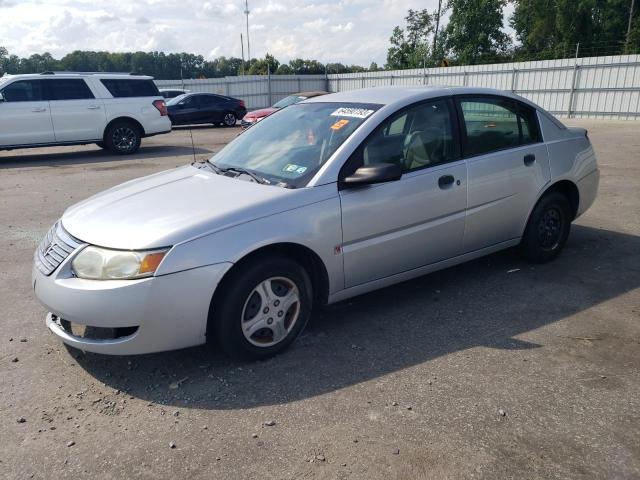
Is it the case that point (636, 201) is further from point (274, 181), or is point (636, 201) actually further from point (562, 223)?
point (274, 181)

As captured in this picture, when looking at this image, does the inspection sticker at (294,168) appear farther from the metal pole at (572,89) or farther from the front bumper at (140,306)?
the metal pole at (572,89)

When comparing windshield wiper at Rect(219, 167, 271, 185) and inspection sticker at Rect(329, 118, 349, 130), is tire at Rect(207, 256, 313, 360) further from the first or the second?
inspection sticker at Rect(329, 118, 349, 130)

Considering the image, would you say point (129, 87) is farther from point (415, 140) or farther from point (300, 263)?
point (300, 263)

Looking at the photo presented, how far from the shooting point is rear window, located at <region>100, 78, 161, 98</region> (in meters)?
13.5

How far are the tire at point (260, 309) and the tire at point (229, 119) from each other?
20828 mm

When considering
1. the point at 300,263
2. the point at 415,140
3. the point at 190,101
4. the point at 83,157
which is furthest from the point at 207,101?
the point at 300,263

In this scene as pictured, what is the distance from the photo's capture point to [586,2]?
155 ft

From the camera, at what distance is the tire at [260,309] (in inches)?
129

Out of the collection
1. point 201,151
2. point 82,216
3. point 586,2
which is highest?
point 586,2

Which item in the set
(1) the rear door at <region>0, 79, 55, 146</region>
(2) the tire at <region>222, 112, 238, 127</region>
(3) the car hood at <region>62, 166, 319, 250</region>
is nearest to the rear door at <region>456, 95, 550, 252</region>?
(3) the car hood at <region>62, 166, 319, 250</region>

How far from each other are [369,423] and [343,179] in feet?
5.26

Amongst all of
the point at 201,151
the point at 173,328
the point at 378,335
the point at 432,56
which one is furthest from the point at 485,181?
the point at 432,56

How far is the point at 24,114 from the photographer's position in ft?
41.2

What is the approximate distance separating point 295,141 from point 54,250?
184 cm
